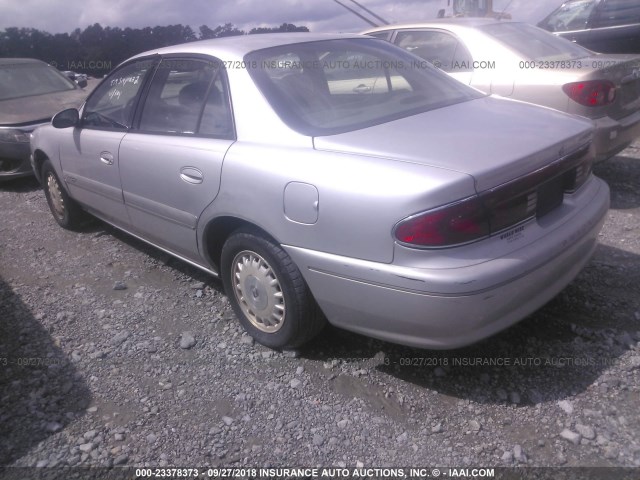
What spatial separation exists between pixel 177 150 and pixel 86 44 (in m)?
15.9

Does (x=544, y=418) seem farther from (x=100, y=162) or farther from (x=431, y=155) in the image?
(x=100, y=162)

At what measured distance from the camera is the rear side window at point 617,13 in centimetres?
901

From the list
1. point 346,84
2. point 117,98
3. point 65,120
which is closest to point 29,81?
point 65,120

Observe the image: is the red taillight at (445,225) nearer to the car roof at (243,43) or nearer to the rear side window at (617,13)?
the car roof at (243,43)

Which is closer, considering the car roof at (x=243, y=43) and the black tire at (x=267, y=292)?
the black tire at (x=267, y=292)

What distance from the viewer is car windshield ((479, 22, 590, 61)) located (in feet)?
16.3

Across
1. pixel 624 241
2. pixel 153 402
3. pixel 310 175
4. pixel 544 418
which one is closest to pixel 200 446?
pixel 153 402

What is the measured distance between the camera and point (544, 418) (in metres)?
2.36

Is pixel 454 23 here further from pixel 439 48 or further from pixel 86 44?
pixel 86 44

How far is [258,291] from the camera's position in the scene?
9.57ft

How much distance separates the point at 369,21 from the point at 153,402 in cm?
515

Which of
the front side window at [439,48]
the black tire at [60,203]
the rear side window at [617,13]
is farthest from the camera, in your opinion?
the rear side window at [617,13]

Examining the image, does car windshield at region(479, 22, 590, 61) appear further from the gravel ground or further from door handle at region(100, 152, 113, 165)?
door handle at region(100, 152, 113, 165)

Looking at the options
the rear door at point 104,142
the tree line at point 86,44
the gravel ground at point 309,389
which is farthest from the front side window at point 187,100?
the tree line at point 86,44
